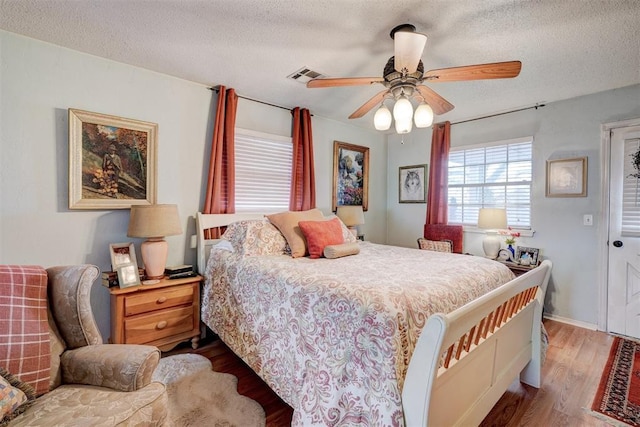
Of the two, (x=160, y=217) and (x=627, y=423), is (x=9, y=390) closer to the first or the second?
(x=160, y=217)

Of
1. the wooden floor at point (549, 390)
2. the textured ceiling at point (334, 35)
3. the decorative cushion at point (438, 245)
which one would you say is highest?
the textured ceiling at point (334, 35)

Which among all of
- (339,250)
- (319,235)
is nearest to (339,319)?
(339,250)

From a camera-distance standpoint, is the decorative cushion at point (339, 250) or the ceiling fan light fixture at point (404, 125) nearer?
the ceiling fan light fixture at point (404, 125)

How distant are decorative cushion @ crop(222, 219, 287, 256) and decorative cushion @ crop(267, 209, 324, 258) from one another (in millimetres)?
62

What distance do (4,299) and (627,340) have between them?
15.0ft

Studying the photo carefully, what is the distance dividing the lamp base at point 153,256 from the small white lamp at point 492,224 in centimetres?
335

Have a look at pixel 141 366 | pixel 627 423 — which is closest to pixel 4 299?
pixel 141 366

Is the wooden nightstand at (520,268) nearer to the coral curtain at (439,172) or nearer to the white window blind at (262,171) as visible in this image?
the coral curtain at (439,172)

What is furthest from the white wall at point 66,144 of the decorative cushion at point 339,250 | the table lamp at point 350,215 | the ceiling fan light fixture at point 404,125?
the ceiling fan light fixture at point 404,125

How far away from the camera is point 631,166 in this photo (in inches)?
110

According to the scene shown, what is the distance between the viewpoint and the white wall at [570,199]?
9.68 ft

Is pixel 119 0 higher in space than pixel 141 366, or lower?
higher

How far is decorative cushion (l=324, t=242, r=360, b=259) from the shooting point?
2.35 m

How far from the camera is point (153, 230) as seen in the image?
2.29 metres
